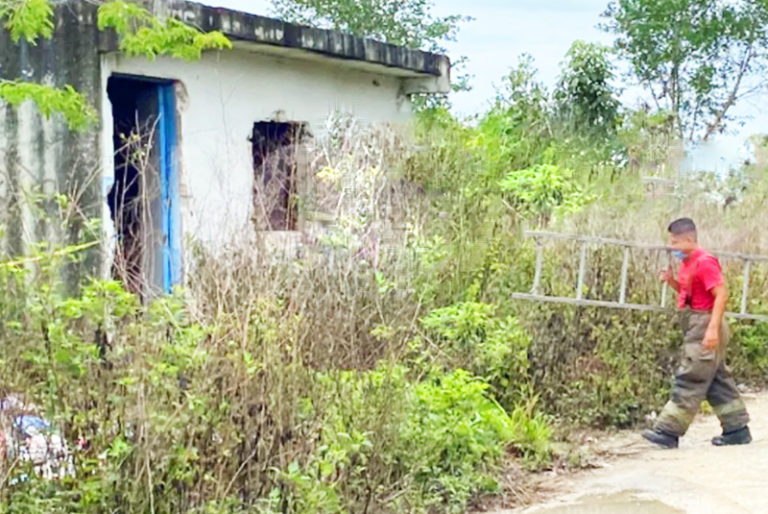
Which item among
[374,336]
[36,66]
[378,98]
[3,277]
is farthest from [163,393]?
[378,98]

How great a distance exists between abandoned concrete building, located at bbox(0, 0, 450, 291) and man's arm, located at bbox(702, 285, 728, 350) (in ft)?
9.82

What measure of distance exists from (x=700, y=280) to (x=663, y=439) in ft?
3.65

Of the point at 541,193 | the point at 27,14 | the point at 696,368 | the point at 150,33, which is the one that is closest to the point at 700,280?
the point at 696,368

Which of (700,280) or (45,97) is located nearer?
(45,97)

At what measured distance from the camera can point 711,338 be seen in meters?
6.75

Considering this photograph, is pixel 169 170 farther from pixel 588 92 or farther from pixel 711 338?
pixel 588 92

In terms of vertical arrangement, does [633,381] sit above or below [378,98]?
below

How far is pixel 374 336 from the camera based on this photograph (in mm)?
5527

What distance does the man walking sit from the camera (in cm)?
693

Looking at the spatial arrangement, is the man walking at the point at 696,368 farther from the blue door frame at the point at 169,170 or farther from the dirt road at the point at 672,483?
the blue door frame at the point at 169,170

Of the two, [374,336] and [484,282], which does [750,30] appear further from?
[374,336]

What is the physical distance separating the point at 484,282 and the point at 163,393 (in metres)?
4.36

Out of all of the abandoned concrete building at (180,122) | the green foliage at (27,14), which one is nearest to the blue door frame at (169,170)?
the abandoned concrete building at (180,122)

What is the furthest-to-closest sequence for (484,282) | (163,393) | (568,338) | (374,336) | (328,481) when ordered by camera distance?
(484,282) < (568,338) < (374,336) < (328,481) < (163,393)
